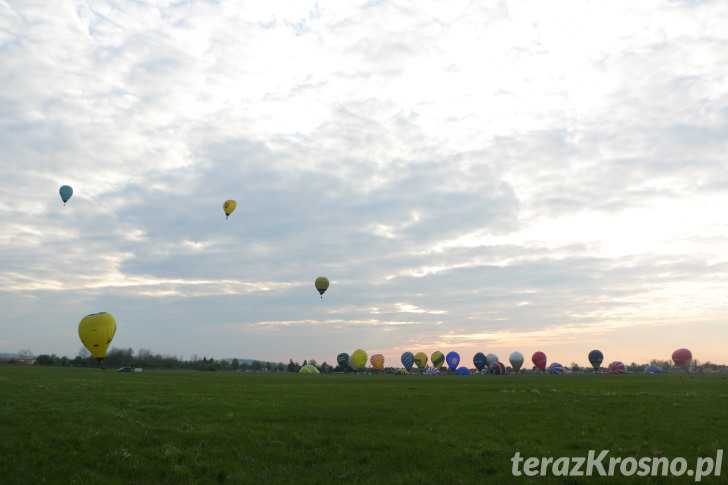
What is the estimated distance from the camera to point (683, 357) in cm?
12706

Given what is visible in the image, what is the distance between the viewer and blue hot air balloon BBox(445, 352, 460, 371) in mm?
153875

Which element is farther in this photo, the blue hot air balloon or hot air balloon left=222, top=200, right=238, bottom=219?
the blue hot air balloon

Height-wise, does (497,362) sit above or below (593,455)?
below

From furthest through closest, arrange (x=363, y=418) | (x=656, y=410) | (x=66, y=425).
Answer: (x=656, y=410) < (x=363, y=418) < (x=66, y=425)

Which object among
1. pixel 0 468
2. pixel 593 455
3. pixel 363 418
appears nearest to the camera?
pixel 0 468

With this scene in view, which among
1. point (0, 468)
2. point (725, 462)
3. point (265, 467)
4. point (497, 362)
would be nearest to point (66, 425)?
point (0, 468)

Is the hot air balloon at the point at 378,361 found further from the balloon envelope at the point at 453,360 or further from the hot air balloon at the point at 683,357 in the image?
the hot air balloon at the point at 683,357

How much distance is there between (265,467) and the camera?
13.6 m

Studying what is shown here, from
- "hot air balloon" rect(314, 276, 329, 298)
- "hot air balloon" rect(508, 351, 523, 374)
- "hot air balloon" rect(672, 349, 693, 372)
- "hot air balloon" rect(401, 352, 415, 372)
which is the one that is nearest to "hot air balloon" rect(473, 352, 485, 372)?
"hot air balloon" rect(508, 351, 523, 374)

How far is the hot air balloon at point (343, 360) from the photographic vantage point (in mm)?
156500

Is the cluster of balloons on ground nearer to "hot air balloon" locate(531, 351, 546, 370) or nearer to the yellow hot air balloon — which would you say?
"hot air balloon" locate(531, 351, 546, 370)

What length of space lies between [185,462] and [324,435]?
534cm

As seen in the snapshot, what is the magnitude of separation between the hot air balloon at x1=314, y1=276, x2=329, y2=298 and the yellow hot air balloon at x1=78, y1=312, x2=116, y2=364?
1591 inches

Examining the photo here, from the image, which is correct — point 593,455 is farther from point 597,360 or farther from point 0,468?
point 597,360
